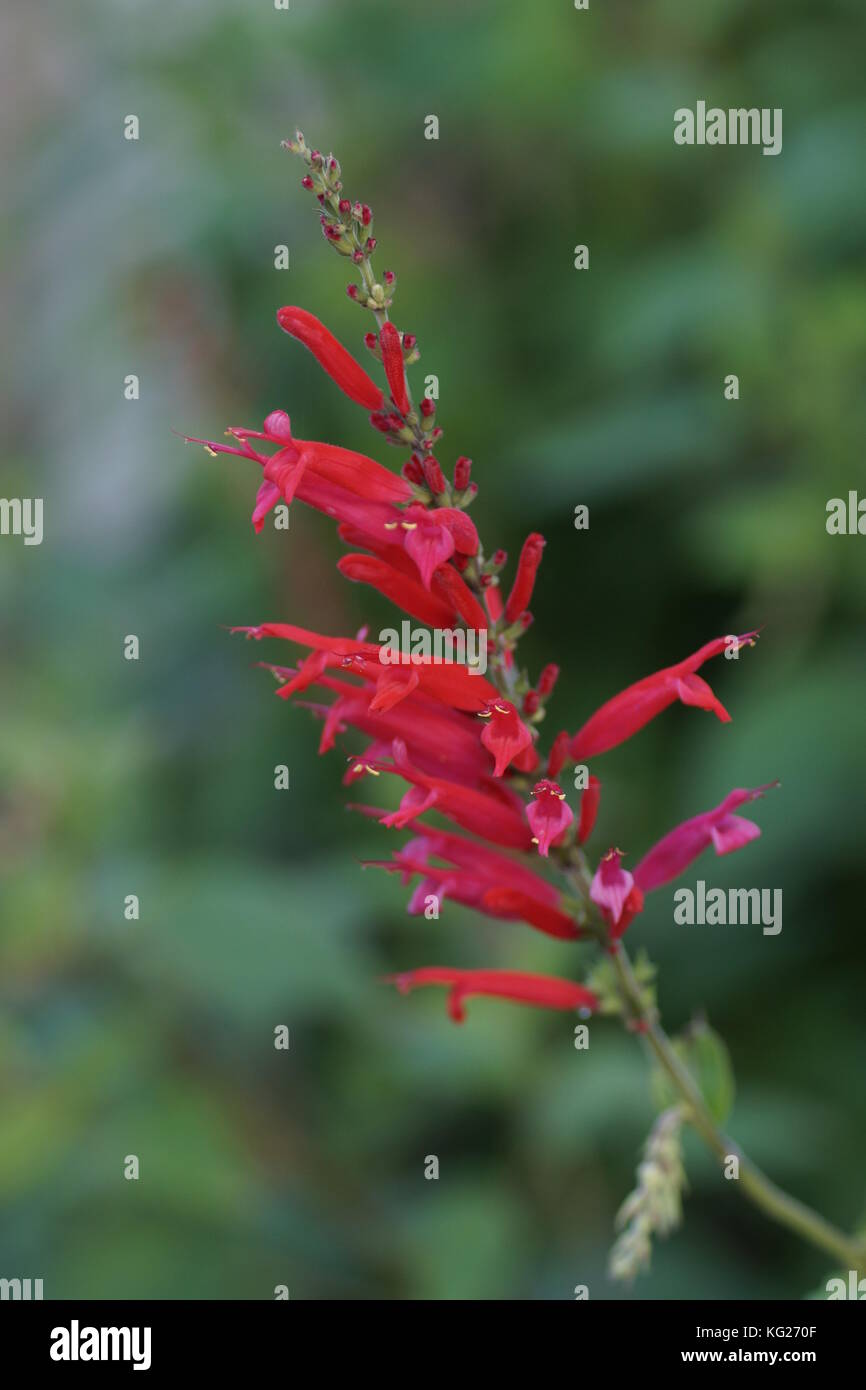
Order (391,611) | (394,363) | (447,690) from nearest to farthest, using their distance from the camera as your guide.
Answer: (394,363)
(447,690)
(391,611)

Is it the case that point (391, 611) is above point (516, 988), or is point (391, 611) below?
above

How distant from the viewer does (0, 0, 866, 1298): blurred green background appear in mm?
2592

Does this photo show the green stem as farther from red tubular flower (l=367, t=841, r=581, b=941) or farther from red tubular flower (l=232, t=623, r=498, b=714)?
red tubular flower (l=232, t=623, r=498, b=714)

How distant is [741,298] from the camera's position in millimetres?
3025

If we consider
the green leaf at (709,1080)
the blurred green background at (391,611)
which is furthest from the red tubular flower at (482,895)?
the blurred green background at (391,611)

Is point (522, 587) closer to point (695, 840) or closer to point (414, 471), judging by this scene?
point (414, 471)

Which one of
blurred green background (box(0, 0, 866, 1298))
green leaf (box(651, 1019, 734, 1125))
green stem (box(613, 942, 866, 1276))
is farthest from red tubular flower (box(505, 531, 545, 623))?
blurred green background (box(0, 0, 866, 1298))

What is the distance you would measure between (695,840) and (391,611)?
2.42 m

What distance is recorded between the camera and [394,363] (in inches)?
47.6

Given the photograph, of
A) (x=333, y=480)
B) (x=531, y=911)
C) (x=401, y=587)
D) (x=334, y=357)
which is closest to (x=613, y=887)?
(x=531, y=911)

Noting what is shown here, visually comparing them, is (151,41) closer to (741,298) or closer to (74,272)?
(74,272)

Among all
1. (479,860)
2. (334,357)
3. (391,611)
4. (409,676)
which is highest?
(391,611)
